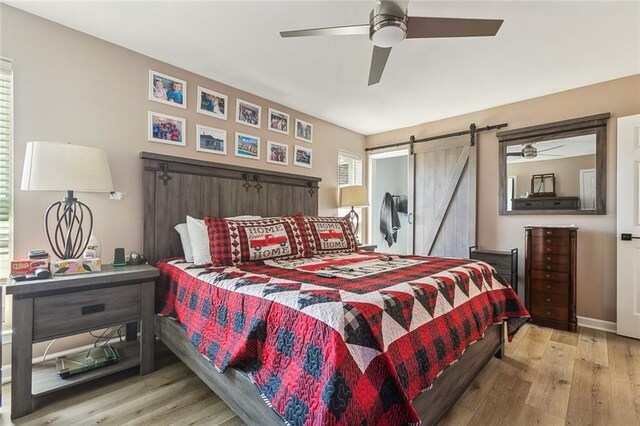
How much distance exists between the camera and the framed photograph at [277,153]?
11.5 ft

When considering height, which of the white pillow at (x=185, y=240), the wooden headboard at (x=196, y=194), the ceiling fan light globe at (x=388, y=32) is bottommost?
the white pillow at (x=185, y=240)

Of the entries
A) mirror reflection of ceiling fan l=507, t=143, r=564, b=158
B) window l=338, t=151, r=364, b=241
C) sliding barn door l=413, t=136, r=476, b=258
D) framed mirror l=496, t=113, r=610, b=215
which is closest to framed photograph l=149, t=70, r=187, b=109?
window l=338, t=151, r=364, b=241

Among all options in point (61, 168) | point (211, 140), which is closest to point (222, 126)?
point (211, 140)

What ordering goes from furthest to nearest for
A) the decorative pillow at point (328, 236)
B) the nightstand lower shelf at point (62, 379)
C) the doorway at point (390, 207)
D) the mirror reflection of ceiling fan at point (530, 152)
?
the doorway at point (390, 207) < the mirror reflection of ceiling fan at point (530, 152) < the decorative pillow at point (328, 236) < the nightstand lower shelf at point (62, 379)

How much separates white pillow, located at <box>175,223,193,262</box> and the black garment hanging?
3.83m

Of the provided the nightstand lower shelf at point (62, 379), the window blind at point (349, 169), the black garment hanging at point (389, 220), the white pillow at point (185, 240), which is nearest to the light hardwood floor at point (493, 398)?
the nightstand lower shelf at point (62, 379)

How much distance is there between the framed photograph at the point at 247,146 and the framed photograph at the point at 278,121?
0.30 m

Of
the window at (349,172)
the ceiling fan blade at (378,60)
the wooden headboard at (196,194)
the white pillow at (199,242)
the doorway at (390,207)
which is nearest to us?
the ceiling fan blade at (378,60)

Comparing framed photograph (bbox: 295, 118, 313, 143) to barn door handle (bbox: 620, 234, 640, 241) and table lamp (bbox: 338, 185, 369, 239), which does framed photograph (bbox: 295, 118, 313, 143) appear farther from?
barn door handle (bbox: 620, 234, 640, 241)

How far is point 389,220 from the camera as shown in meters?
5.56

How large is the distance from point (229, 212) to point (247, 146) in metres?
0.79

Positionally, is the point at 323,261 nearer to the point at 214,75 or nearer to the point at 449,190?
the point at 214,75

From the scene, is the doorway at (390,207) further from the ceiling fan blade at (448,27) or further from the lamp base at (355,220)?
the ceiling fan blade at (448,27)

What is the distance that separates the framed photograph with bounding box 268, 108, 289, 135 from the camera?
3515 millimetres
